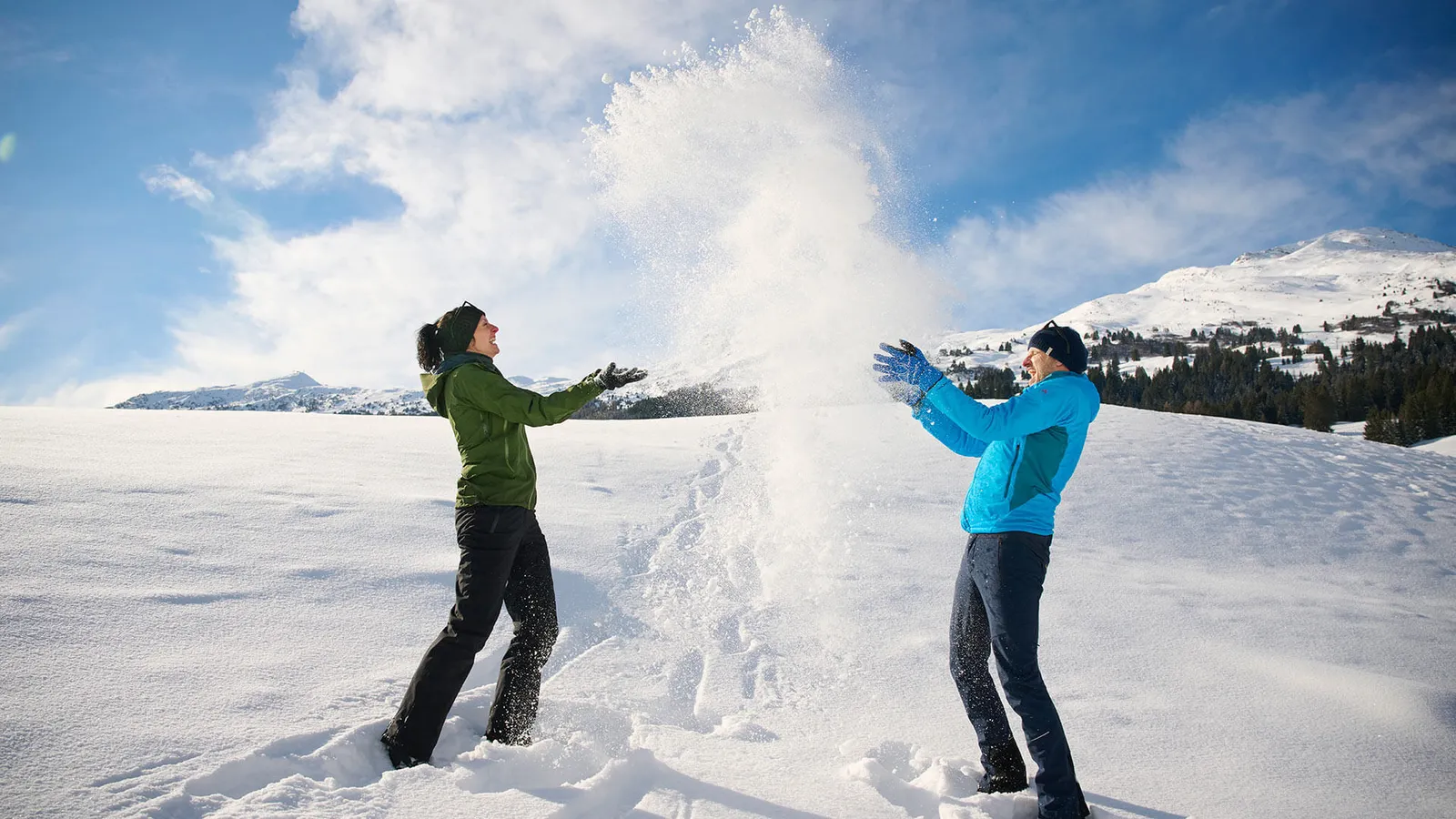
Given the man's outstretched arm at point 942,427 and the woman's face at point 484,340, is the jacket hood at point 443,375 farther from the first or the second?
the man's outstretched arm at point 942,427

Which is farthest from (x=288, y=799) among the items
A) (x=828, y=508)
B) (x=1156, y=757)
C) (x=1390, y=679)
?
(x=828, y=508)

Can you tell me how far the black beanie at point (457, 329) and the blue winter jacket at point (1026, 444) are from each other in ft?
7.41

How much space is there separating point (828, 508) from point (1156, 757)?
5173 mm

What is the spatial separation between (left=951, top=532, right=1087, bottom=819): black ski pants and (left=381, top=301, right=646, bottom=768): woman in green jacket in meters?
1.88

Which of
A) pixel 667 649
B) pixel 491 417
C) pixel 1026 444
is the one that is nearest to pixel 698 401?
pixel 667 649

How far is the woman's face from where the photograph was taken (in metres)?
3.31

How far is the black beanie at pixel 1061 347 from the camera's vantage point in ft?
9.93

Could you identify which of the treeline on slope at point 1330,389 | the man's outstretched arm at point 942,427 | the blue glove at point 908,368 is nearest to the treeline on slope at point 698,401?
the blue glove at point 908,368

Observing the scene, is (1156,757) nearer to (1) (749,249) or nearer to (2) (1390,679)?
(2) (1390,679)

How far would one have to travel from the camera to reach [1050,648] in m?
4.78

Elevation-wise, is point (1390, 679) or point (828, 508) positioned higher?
point (828, 508)

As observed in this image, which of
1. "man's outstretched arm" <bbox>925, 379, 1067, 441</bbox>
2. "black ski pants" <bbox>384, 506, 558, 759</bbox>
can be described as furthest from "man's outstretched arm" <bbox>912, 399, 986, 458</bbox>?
"black ski pants" <bbox>384, 506, 558, 759</bbox>

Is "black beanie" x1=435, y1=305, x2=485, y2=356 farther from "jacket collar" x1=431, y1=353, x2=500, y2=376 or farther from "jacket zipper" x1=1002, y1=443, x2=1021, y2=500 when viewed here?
"jacket zipper" x1=1002, y1=443, x2=1021, y2=500

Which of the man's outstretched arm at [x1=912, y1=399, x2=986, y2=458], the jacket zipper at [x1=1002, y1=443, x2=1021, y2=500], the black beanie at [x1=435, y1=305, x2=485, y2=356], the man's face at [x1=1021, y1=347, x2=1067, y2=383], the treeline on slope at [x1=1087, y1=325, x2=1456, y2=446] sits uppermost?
the treeline on slope at [x1=1087, y1=325, x2=1456, y2=446]
